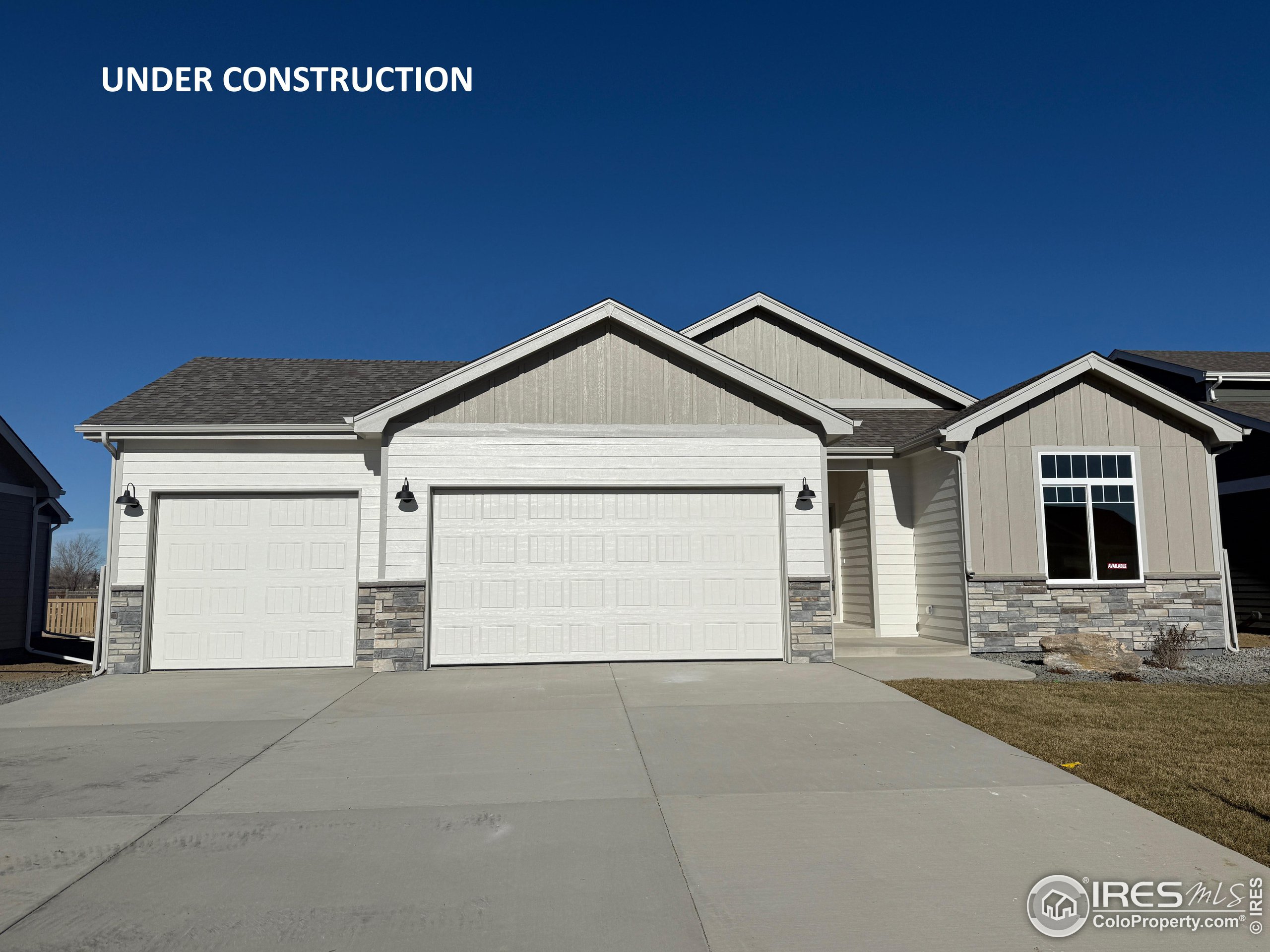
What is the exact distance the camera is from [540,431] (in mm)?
11953

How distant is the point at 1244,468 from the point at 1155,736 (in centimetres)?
1250

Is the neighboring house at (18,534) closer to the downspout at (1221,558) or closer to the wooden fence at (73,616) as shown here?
the wooden fence at (73,616)

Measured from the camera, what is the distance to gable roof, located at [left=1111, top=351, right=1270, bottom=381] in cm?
1831

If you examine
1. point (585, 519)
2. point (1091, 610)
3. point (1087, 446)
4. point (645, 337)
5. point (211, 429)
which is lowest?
point (1091, 610)

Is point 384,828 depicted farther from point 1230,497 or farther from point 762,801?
point 1230,497

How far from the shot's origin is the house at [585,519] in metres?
11.8

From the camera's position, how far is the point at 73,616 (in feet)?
74.6

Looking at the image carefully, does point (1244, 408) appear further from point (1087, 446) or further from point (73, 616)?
point (73, 616)

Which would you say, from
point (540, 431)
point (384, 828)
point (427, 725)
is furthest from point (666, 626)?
point (384, 828)

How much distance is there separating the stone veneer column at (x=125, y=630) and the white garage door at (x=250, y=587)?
0.21 m

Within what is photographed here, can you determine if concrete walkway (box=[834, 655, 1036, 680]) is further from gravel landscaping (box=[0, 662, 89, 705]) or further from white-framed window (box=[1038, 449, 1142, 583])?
gravel landscaping (box=[0, 662, 89, 705])

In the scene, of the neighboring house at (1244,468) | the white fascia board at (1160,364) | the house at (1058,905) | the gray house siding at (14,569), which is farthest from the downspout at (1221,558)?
the gray house siding at (14,569)

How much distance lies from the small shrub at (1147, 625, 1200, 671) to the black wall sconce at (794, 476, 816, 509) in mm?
5237

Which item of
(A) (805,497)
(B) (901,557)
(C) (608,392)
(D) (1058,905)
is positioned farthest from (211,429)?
(D) (1058,905)
